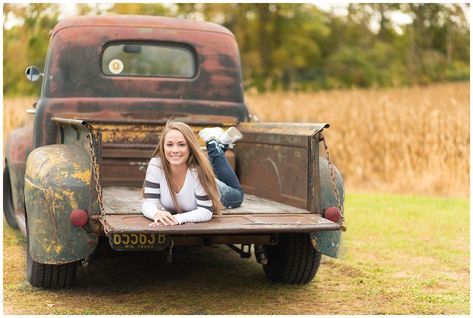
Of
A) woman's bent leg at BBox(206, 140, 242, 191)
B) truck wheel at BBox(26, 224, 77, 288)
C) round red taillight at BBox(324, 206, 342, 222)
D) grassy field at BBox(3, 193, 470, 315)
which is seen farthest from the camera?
woman's bent leg at BBox(206, 140, 242, 191)

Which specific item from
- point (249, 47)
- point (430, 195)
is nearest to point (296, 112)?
point (430, 195)

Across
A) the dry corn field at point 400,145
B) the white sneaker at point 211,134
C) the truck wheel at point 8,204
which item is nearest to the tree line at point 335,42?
the dry corn field at point 400,145

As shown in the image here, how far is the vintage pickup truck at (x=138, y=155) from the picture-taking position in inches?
213

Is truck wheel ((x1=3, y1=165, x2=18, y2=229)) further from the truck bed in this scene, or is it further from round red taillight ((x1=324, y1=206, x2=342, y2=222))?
round red taillight ((x1=324, y1=206, x2=342, y2=222))

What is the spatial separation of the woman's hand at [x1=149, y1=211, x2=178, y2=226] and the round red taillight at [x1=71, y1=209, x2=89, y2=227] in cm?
54

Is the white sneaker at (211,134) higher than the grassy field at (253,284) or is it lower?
higher

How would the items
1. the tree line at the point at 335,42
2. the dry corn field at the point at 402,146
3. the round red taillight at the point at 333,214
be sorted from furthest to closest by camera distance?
1. the tree line at the point at 335,42
2. the dry corn field at the point at 402,146
3. the round red taillight at the point at 333,214

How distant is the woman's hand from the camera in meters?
5.12

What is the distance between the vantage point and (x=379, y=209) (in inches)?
431

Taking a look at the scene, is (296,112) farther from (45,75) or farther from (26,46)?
(26,46)

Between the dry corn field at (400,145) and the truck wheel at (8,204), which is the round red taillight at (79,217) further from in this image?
the dry corn field at (400,145)

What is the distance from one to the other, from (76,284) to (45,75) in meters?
2.12

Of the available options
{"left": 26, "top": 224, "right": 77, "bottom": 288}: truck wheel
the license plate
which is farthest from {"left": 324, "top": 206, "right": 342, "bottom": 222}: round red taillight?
{"left": 26, "top": 224, "right": 77, "bottom": 288}: truck wheel

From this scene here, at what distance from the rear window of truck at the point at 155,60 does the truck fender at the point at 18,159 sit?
1.03 meters
